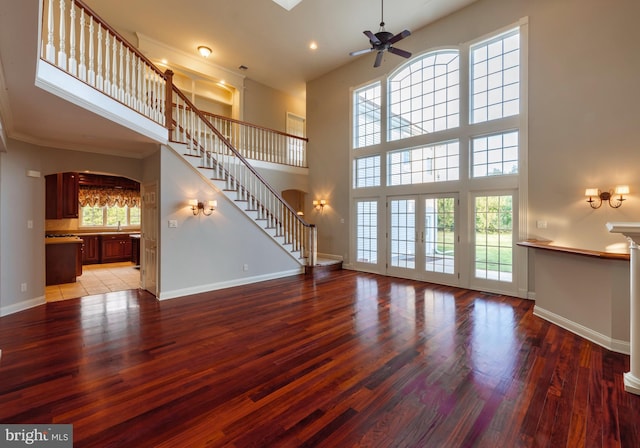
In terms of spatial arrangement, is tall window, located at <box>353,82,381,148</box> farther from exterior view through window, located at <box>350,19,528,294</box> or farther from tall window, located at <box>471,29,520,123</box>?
tall window, located at <box>471,29,520,123</box>

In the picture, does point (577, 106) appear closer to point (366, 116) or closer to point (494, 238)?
point (494, 238)

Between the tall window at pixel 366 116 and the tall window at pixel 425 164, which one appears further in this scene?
the tall window at pixel 366 116

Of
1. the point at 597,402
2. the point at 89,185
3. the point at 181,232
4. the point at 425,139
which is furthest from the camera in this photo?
the point at 89,185

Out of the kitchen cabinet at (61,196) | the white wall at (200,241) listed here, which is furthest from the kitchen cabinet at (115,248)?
the white wall at (200,241)

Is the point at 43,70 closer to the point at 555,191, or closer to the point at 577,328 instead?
the point at 577,328

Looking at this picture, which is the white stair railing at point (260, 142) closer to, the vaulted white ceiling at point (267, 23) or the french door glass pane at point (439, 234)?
the vaulted white ceiling at point (267, 23)

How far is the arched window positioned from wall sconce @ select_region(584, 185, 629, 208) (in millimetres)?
2675

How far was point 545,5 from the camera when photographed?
4.89 m

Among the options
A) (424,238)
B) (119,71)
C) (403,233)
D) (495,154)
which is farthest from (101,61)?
(495,154)

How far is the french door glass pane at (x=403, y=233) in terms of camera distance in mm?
6723

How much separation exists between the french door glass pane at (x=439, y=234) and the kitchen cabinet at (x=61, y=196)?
9713mm

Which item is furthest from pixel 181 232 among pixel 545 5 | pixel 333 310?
pixel 545 5

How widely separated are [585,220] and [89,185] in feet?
40.7

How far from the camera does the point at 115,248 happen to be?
29.9 ft
